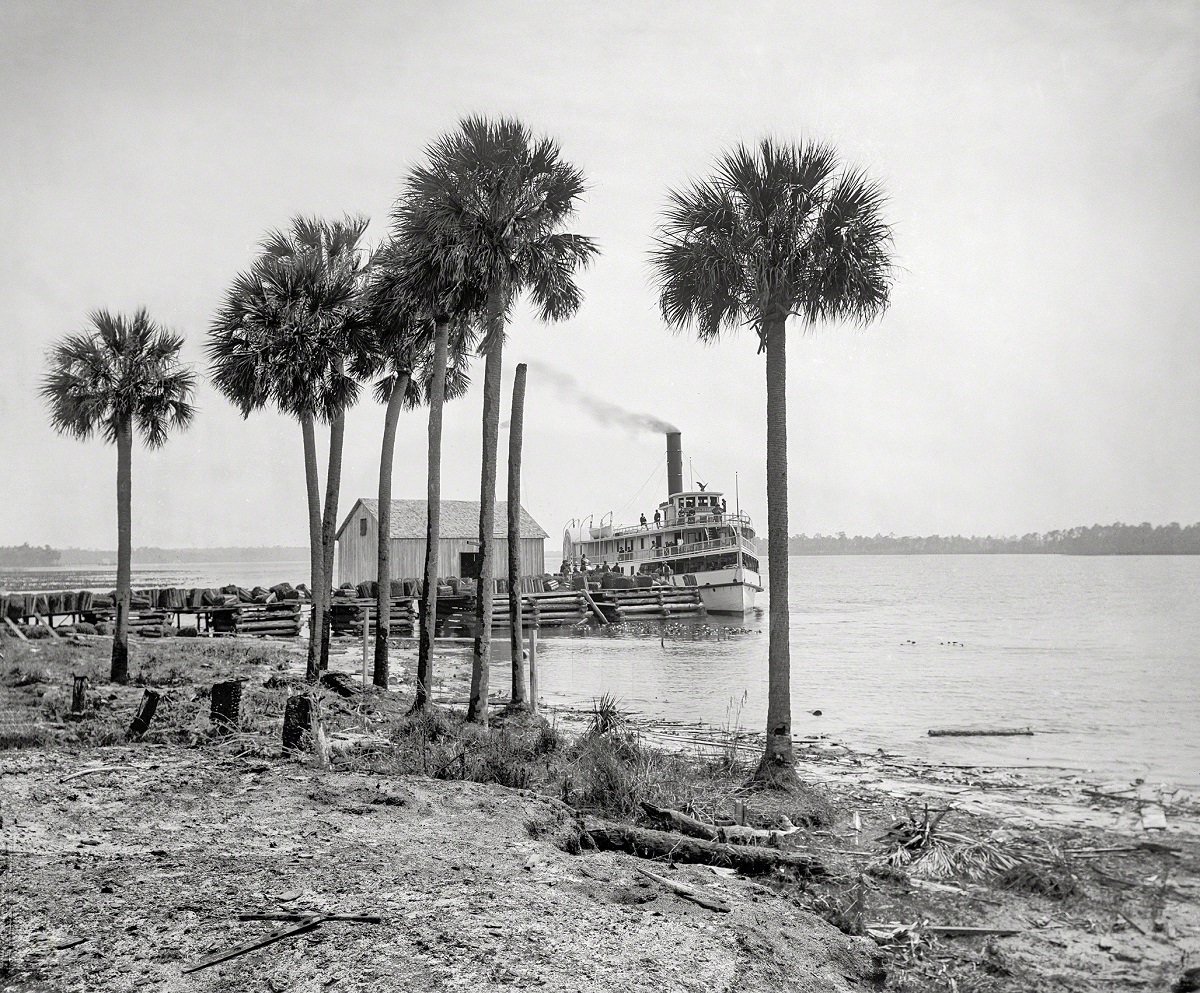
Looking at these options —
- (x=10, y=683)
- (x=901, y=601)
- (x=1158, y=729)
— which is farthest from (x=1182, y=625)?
(x=10, y=683)

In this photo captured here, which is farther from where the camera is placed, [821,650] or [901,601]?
[901,601]

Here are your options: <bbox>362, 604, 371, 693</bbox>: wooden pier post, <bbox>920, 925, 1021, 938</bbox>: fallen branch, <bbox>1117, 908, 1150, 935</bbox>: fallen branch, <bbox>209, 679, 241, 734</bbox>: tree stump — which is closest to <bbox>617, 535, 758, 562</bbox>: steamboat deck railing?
<bbox>362, 604, 371, 693</bbox>: wooden pier post

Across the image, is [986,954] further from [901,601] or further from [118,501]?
[901,601]

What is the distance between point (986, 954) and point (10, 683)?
17.5 metres

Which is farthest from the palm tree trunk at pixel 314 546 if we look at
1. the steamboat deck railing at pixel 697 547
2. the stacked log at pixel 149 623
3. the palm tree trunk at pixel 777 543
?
the steamboat deck railing at pixel 697 547

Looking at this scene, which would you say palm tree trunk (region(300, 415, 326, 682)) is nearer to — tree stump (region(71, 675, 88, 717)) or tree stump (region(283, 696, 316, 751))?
tree stump (region(71, 675, 88, 717))

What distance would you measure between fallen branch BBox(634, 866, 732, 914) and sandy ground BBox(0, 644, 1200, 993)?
0.26 feet

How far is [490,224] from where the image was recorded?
13.7 metres

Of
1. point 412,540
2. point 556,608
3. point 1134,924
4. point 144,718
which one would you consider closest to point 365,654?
point 144,718

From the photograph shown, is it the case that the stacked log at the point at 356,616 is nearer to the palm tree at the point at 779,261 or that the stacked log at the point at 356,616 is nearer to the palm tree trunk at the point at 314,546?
the palm tree trunk at the point at 314,546

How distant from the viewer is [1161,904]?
618 centimetres

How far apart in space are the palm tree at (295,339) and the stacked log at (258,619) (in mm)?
20413

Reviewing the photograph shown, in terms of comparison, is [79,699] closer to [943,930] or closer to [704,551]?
[943,930]

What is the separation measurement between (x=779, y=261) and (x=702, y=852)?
7205 mm
